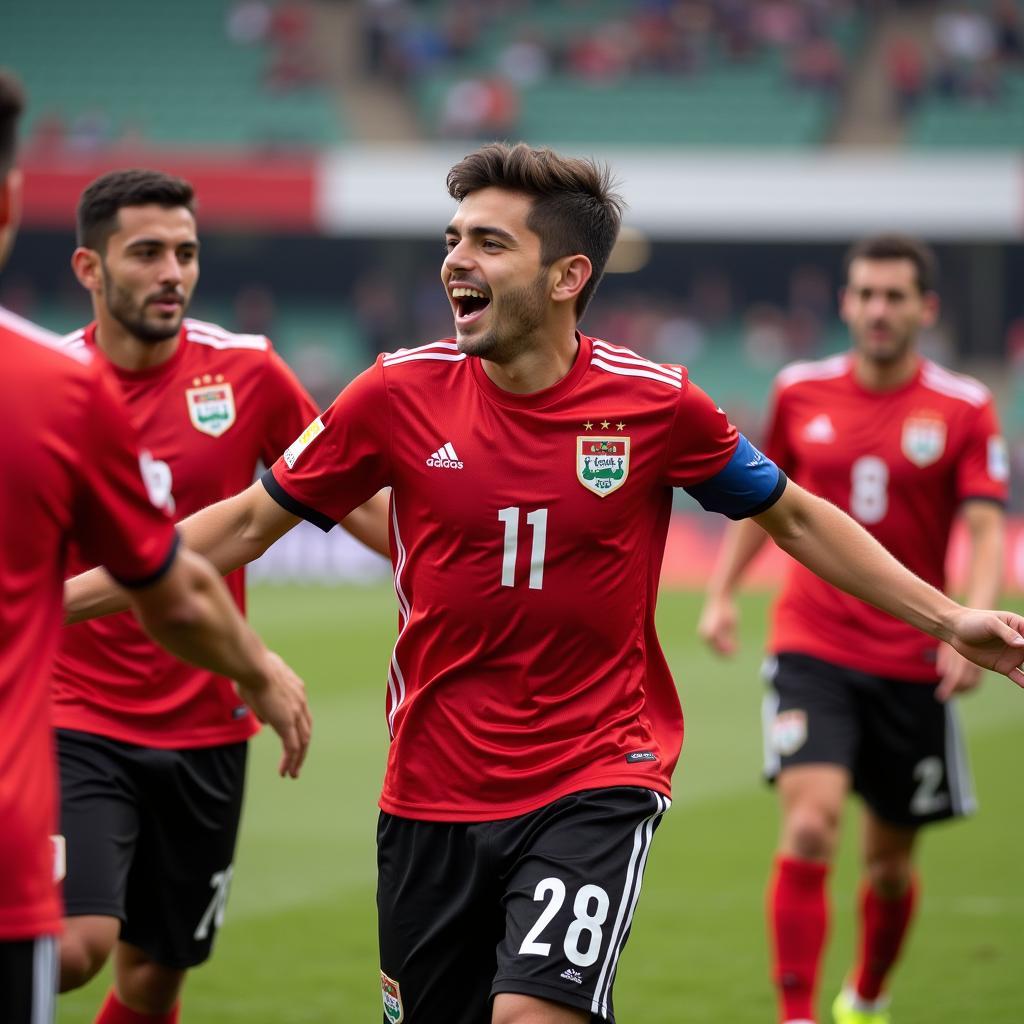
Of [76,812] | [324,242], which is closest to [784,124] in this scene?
[324,242]

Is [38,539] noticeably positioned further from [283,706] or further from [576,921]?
[576,921]

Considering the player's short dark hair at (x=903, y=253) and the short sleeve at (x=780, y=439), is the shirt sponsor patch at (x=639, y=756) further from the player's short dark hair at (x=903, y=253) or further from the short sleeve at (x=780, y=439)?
the player's short dark hair at (x=903, y=253)

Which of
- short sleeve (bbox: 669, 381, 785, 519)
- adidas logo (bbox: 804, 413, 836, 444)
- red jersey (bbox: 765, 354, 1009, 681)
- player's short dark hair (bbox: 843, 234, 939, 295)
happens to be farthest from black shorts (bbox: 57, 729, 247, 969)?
player's short dark hair (bbox: 843, 234, 939, 295)

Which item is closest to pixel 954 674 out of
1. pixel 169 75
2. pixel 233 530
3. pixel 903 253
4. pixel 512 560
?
pixel 903 253

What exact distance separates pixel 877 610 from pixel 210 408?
2723 millimetres

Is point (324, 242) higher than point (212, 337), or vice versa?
point (324, 242)

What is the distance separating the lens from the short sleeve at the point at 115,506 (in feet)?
9.22

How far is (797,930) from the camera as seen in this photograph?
612cm

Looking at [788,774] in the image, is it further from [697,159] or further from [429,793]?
[697,159]

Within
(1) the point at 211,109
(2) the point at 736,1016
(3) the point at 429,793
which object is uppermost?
(1) the point at 211,109

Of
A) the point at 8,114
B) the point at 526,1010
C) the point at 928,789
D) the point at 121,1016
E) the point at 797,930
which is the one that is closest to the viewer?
the point at 8,114

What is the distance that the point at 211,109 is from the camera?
31.5 metres

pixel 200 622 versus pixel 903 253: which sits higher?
pixel 903 253

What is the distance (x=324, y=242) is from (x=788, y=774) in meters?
26.9
